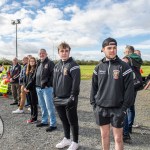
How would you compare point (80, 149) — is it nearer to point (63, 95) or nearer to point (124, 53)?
point (63, 95)

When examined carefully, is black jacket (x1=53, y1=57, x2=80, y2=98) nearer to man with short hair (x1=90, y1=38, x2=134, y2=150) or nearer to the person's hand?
A: the person's hand

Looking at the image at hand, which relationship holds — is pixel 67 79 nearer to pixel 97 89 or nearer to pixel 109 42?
pixel 97 89

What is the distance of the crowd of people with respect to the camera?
3.83 metres

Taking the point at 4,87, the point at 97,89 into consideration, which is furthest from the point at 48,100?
the point at 4,87

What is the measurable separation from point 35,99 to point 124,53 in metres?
2.82

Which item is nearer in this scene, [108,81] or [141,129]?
[108,81]

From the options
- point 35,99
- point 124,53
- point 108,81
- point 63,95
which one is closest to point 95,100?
point 108,81

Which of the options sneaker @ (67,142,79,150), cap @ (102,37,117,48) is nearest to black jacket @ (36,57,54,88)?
sneaker @ (67,142,79,150)

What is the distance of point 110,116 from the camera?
3.93 m

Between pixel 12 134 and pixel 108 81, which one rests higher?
pixel 108 81

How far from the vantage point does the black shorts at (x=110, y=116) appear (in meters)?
3.83

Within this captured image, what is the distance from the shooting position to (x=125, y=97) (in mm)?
3777

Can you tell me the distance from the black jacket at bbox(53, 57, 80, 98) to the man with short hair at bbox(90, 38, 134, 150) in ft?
2.96

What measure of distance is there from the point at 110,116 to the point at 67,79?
1329mm
